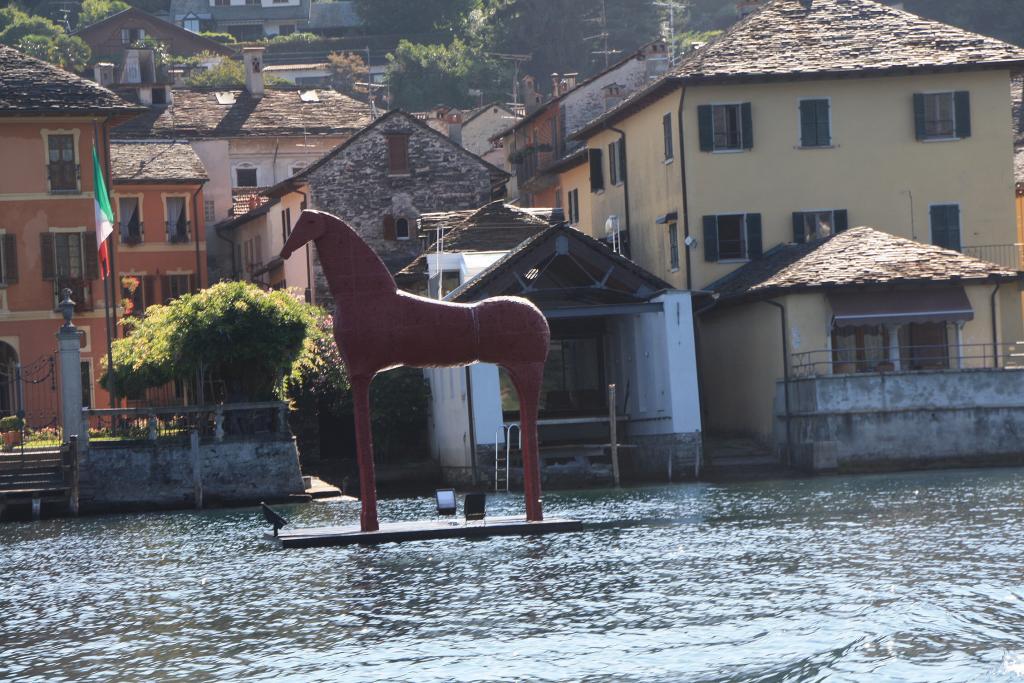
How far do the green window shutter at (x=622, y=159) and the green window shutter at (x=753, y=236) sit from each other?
724 centimetres

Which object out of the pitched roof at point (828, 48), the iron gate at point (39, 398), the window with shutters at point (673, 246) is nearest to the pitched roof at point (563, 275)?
the window with shutters at point (673, 246)

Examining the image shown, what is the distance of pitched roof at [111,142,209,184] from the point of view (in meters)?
70.4

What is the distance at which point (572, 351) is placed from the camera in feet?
180

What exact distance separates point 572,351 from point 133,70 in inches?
1768

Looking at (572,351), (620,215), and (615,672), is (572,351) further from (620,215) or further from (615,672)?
(615,672)

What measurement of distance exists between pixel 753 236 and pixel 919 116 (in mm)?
5976

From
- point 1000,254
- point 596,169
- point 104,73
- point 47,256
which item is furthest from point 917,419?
point 104,73

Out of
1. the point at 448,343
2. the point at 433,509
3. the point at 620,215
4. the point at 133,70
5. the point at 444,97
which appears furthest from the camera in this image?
the point at 444,97

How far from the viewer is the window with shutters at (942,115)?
54.4 meters

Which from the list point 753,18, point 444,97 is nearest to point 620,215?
point 753,18

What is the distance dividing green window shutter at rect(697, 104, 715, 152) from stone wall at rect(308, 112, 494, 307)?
644 inches

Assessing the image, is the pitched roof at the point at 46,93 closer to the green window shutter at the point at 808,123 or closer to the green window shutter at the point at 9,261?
the green window shutter at the point at 9,261

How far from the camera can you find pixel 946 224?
2158 inches

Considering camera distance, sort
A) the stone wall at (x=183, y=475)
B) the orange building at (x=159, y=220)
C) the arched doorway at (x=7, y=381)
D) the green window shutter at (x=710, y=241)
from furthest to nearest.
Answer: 1. the orange building at (x=159, y=220)
2. the green window shutter at (x=710, y=241)
3. the arched doorway at (x=7, y=381)
4. the stone wall at (x=183, y=475)
